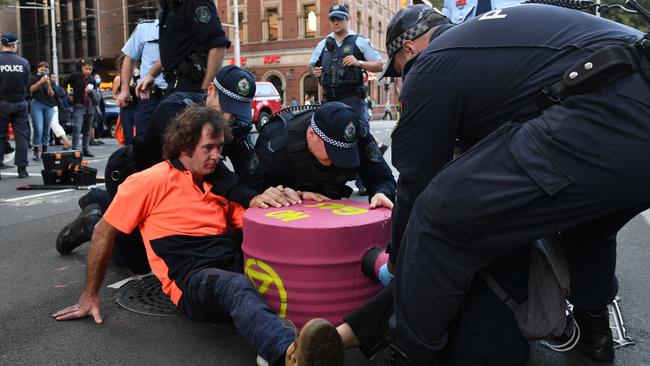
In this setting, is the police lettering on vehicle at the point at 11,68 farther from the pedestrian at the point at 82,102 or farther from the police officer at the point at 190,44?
the police officer at the point at 190,44

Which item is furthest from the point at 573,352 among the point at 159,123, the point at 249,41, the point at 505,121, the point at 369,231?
the point at 249,41

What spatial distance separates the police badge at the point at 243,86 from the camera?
3098 mm

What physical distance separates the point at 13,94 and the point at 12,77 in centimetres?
23

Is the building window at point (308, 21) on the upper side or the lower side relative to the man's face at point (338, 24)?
upper

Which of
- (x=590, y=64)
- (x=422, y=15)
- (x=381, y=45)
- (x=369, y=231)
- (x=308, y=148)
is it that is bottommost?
(x=369, y=231)

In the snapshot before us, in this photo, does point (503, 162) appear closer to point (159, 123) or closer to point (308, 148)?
point (308, 148)

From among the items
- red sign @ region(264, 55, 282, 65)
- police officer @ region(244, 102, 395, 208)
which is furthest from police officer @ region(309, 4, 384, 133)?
red sign @ region(264, 55, 282, 65)

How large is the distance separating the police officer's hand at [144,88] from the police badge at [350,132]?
2.00 m

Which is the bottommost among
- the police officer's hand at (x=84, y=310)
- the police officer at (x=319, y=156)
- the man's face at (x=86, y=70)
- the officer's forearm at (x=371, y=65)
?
the police officer's hand at (x=84, y=310)

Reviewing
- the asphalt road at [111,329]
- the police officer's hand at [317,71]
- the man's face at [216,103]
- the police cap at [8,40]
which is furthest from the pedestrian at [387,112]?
the man's face at [216,103]

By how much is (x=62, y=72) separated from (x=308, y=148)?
50.0m

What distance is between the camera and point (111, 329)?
263 cm

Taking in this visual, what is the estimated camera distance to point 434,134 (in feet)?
5.67

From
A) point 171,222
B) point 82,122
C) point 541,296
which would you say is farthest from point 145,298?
point 82,122
